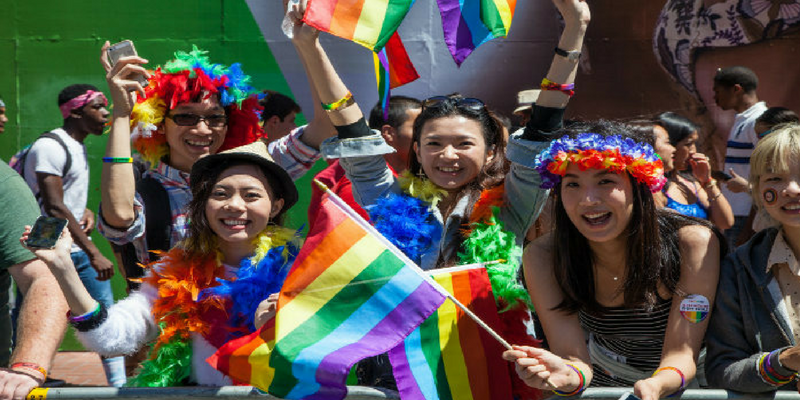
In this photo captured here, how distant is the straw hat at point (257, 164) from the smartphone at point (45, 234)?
693 mm

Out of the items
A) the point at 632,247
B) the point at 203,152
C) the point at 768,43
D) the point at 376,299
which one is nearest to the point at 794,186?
the point at 632,247

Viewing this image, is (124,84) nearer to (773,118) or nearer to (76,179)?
(76,179)

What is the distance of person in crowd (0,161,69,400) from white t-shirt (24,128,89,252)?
8.05ft

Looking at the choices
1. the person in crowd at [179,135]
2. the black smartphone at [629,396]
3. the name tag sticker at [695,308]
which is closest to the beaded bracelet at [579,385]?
the black smartphone at [629,396]

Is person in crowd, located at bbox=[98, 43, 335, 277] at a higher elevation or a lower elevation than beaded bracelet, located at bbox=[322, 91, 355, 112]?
lower

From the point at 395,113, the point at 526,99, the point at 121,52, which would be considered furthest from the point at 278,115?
the point at 121,52

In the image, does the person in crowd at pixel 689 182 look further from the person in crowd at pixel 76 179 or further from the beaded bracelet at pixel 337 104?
the person in crowd at pixel 76 179

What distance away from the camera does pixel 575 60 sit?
10.4ft

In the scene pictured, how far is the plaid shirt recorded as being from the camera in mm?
3978

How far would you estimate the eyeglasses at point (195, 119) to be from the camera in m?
4.09

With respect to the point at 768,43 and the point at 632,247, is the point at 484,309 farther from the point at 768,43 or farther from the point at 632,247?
the point at 768,43

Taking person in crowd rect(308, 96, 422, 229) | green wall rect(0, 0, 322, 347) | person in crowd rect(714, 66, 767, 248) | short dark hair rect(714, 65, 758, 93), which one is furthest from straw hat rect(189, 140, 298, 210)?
short dark hair rect(714, 65, 758, 93)

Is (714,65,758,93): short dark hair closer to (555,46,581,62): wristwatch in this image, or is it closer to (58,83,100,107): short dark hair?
(555,46,581,62): wristwatch

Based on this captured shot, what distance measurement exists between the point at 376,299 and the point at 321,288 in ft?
0.60
